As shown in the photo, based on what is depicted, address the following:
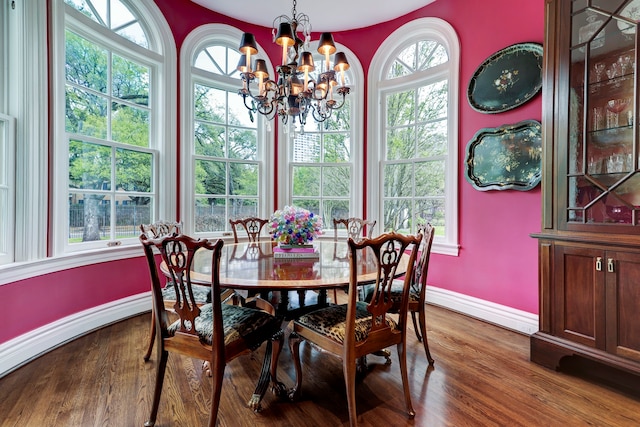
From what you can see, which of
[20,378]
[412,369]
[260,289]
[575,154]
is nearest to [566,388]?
[412,369]

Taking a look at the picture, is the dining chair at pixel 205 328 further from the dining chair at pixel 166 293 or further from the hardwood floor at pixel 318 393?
the dining chair at pixel 166 293

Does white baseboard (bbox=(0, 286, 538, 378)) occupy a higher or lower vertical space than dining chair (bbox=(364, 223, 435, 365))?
lower

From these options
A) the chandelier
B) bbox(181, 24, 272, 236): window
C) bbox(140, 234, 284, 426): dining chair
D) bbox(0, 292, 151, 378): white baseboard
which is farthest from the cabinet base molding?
bbox(0, 292, 151, 378): white baseboard

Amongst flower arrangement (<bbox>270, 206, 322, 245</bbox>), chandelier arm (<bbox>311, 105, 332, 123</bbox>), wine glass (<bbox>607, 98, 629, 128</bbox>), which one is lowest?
flower arrangement (<bbox>270, 206, 322, 245</bbox>)

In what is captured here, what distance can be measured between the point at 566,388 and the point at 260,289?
1.99 m

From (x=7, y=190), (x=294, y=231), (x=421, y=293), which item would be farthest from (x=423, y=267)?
(x=7, y=190)

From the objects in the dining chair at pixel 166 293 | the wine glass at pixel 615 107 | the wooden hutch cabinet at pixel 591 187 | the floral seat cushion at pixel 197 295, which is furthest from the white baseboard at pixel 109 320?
the wine glass at pixel 615 107

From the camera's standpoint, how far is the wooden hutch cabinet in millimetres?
1809

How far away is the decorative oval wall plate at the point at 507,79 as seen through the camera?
261 cm

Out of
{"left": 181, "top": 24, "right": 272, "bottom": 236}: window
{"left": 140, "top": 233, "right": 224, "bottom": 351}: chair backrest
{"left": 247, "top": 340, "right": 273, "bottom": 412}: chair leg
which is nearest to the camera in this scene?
{"left": 140, "top": 233, "right": 224, "bottom": 351}: chair backrest

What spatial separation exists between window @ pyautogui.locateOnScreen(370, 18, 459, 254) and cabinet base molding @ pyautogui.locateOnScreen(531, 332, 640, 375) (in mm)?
1230

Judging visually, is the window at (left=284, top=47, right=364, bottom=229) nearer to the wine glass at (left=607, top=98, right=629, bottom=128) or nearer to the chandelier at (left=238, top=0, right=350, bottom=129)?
the chandelier at (left=238, top=0, right=350, bottom=129)

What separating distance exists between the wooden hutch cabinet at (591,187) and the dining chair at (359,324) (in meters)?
1.25

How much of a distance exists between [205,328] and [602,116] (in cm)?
277
